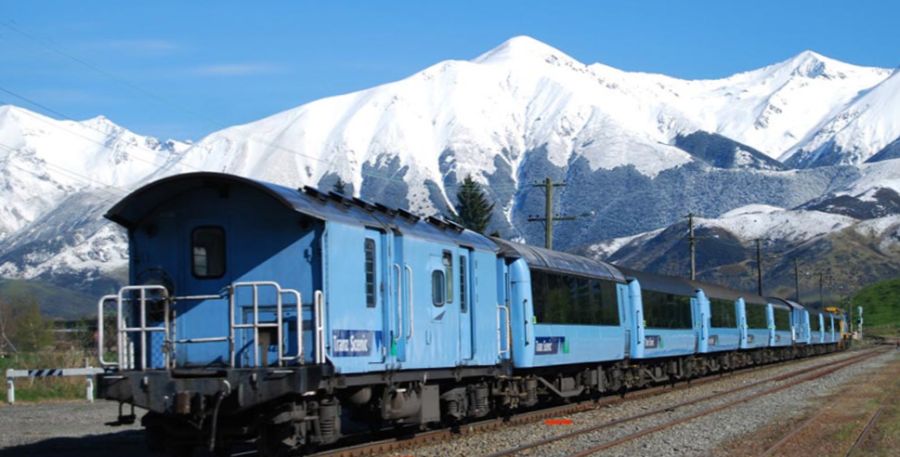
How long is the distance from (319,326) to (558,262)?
40.5 ft

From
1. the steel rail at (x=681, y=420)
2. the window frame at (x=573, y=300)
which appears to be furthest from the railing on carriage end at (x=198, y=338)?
the window frame at (x=573, y=300)

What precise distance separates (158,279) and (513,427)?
368 inches

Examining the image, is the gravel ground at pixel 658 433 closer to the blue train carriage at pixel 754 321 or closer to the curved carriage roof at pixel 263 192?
the curved carriage roof at pixel 263 192

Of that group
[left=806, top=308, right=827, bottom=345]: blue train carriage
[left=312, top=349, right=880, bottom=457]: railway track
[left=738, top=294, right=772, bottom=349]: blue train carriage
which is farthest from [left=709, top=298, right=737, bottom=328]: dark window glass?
[left=806, top=308, right=827, bottom=345]: blue train carriage

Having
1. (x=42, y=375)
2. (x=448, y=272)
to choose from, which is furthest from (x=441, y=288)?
(x=42, y=375)

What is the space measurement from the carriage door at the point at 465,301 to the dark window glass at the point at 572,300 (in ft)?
11.1

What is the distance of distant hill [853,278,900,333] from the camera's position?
169625mm

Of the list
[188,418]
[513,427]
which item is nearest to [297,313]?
[188,418]

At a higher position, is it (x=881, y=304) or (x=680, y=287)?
(x=881, y=304)

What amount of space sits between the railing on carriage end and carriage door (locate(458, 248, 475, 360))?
5.42 metres

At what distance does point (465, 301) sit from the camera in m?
21.8

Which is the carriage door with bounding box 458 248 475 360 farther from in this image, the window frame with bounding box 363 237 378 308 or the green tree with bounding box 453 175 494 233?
the green tree with bounding box 453 175 494 233

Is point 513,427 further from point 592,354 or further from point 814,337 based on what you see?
point 814,337

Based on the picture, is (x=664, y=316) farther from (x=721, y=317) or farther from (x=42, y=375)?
(x=42, y=375)
